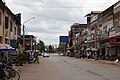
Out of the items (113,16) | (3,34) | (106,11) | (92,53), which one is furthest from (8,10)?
(92,53)

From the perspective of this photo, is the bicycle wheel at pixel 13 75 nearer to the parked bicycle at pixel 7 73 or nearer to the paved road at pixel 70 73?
the parked bicycle at pixel 7 73

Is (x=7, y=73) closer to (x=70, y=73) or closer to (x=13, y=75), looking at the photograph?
(x=13, y=75)

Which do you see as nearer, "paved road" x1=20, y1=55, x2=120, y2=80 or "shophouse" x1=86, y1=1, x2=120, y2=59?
"paved road" x1=20, y1=55, x2=120, y2=80

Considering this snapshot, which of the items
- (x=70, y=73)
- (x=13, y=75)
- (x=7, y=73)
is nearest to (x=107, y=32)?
(x=70, y=73)

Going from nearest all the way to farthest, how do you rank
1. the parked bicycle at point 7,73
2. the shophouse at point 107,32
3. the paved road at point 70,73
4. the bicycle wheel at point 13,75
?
1. the parked bicycle at point 7,73
2. the bicycle wheel at point 13,75
3. the paved road at point 70,73
4. the shophouse at point 107,32

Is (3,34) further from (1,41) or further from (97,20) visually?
(97,20)

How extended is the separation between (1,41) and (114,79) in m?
26.8

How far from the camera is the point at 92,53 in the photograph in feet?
314

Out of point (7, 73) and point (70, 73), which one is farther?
point (70, 73)

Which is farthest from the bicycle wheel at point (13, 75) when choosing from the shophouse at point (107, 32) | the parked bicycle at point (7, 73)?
the shophouse at point (107, 32)

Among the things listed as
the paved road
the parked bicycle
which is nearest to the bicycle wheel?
the parked bicycle

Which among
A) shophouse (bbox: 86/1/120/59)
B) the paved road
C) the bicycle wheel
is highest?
shophouse (bbox: 86/1/120/59)

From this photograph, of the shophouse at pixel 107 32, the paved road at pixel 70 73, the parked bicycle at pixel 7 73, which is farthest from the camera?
the shophouse at pixel 107 32

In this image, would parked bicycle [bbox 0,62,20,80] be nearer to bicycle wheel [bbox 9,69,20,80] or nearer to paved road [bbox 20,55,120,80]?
bicycle wheel [bbox 9,69,20,80]
